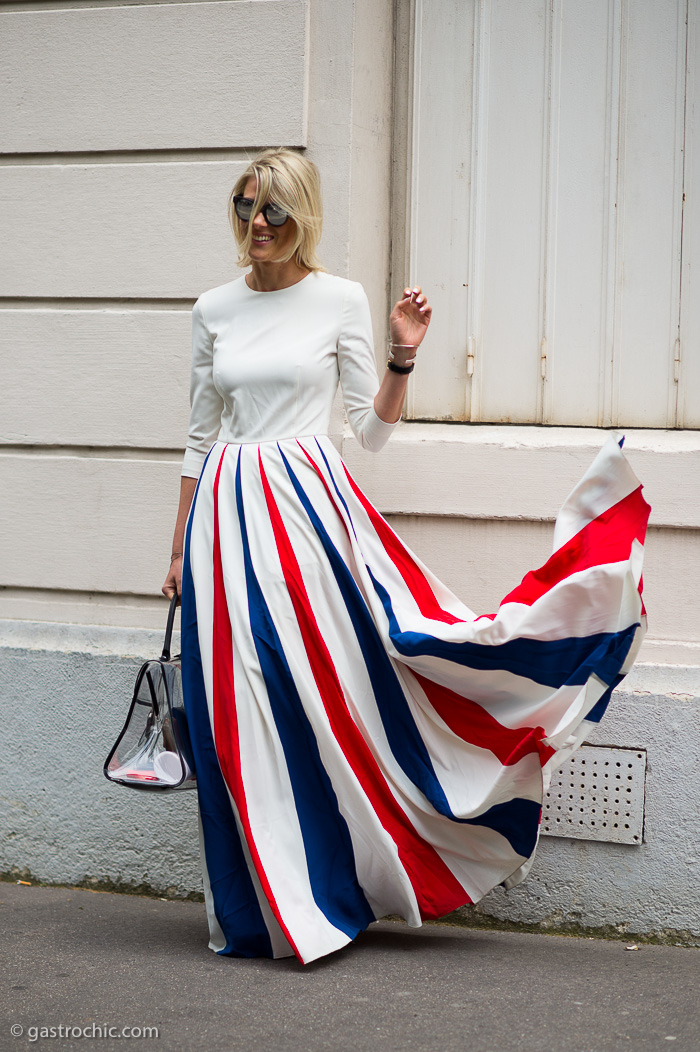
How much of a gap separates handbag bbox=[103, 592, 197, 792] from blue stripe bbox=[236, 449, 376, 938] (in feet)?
1.02

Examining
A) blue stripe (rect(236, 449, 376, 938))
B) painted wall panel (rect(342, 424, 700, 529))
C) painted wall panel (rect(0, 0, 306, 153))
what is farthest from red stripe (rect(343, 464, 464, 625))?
painted wall panel (rect(0, 0, 306, 153))

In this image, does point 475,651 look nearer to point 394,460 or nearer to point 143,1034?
point 394,460

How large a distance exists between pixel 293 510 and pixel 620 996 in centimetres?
167

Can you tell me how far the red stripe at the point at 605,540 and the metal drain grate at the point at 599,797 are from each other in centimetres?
91

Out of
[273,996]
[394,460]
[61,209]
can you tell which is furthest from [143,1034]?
[61,209]

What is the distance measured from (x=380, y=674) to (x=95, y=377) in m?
1.76

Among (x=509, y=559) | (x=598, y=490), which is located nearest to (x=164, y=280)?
(x=509, y=559)

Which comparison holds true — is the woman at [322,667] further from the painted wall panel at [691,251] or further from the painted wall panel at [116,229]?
the painted wall panel at [691,251]

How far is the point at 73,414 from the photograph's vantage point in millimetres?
4164

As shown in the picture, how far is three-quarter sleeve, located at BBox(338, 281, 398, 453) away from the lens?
3289 millimetres

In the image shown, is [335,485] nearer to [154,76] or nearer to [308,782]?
[308,782]

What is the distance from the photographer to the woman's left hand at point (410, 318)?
3018mm

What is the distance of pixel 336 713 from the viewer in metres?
3.20

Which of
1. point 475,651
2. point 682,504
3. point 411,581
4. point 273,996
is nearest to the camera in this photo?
point 273,996
